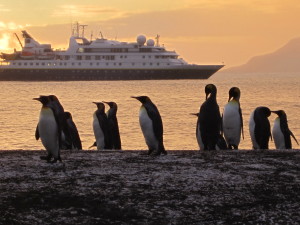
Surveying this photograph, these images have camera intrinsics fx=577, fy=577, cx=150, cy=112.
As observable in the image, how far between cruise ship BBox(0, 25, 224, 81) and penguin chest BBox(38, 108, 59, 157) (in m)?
108

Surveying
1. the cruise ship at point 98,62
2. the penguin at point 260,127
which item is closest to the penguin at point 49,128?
the penguin at point 260,127

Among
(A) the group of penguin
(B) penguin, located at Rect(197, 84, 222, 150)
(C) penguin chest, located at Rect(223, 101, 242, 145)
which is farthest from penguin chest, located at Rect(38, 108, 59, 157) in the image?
(C) penguin chest, located at Rect(223, 101, 242, 145)

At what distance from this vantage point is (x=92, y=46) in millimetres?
117125

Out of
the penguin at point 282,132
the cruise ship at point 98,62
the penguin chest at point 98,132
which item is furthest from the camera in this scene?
the cruise ship at point 98,62

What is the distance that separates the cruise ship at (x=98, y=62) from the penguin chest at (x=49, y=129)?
108m

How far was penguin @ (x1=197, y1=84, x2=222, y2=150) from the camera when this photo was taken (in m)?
8.91

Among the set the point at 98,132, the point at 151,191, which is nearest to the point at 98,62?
the point at 98,132

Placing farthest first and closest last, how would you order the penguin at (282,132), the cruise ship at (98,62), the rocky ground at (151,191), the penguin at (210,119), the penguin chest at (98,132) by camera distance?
the cruise ship at (98,62), the penguin chest at (98,132), the penguin at (282,132), the penguin at (210,119), the rocky ground at (151,191)

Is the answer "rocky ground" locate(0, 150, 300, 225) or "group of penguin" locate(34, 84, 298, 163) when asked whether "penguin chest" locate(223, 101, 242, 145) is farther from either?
"rocky ground" locate(0, 150, 300, 225)

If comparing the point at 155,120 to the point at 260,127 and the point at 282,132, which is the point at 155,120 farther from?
the point at 282,132

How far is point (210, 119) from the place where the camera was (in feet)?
29.3

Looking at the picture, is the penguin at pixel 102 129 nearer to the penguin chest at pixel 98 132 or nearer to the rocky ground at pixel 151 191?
the penguin chest at pixel 98 132

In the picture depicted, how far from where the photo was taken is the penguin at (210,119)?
29.2ft

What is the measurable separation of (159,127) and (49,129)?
1639 mm
